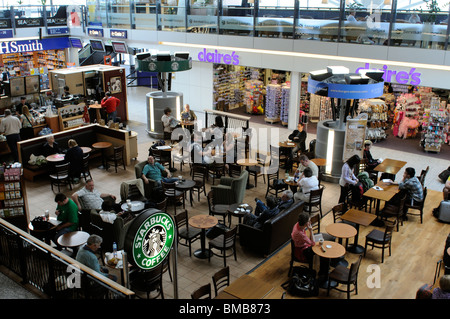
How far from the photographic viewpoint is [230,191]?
34.6ft

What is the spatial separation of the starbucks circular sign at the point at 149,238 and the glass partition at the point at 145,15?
678 inches

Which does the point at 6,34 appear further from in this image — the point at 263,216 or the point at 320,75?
the point at 263,216

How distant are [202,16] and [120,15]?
556 centimetres

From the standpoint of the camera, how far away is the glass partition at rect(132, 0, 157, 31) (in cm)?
2077

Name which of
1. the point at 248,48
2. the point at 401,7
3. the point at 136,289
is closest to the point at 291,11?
the point at 248,48

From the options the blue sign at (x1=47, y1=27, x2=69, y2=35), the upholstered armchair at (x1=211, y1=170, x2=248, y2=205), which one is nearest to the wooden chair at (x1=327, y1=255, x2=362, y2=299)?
the upholstered armchair at (x1=211, y1=170, x2=248, y2=205)

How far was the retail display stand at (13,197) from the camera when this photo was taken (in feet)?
29.7

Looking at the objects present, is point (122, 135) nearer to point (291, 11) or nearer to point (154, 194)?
point (154, 194)

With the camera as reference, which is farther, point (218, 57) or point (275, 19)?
point (218, 57)

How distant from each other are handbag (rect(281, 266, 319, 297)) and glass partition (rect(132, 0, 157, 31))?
51.4 ft

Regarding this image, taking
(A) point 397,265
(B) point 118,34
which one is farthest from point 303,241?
(B) point 118,34

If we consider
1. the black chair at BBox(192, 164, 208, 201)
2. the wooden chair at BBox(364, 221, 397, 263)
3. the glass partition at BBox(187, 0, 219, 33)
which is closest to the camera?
the wooden chair at BBox(364, 221, 397, 263)

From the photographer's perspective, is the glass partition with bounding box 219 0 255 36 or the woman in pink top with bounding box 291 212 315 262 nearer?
the woman in pink top with bounding box 291 212 315 262

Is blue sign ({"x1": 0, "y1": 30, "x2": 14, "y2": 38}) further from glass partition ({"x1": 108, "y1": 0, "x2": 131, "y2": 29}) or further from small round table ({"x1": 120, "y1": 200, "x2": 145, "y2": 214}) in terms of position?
small round table ({"x1": 120, "y1": 200, "x2": 145, "y2": 214})
